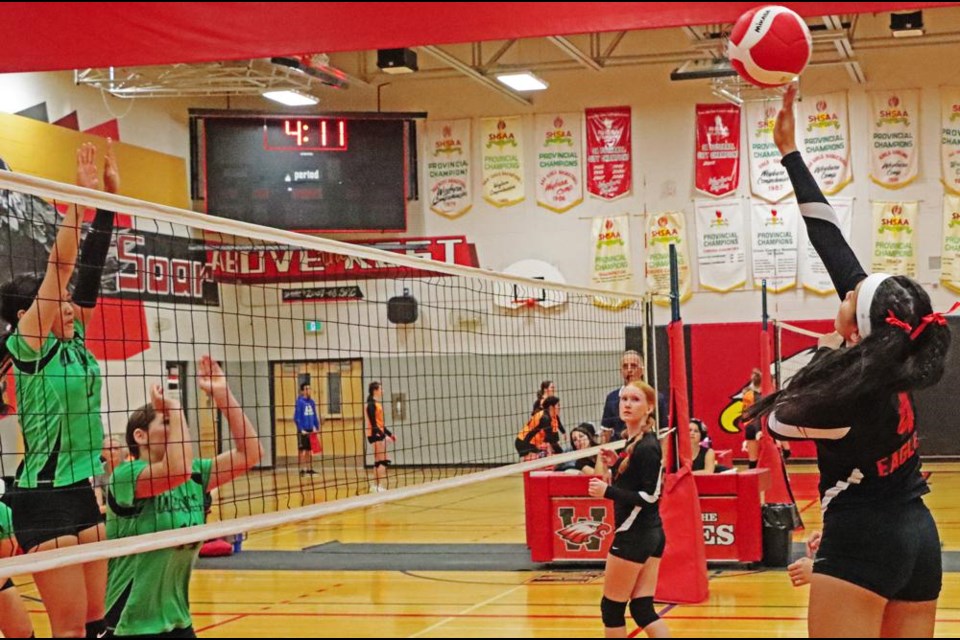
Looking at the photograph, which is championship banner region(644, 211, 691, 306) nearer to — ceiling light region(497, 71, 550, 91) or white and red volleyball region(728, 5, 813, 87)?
ceiling light region(497, 71, 550, 91)

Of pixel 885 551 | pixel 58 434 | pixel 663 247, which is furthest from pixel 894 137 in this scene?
pixel 885 551

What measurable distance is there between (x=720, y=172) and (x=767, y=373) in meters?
8.61

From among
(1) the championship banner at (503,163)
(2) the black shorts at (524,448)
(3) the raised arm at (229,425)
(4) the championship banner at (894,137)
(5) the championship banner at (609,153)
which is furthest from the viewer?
(1) the championship banner at (503,163)

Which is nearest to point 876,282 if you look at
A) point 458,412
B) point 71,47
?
point 71,47

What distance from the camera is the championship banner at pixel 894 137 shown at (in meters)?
18.1

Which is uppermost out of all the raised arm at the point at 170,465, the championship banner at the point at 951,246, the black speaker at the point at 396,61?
the black speaker at the point at 396,61

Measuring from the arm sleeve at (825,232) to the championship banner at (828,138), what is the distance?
15.6 m

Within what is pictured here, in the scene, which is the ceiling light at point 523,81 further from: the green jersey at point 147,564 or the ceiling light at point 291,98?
the green jersey at point 147,564

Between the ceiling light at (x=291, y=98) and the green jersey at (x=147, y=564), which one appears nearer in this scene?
the green jersey at (x=147, y=564)

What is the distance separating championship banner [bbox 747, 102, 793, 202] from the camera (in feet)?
61.1

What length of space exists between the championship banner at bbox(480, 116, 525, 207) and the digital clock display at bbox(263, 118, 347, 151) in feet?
9.33

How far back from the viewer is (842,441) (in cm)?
303

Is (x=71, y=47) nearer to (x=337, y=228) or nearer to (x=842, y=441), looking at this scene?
(x=842, y=441)

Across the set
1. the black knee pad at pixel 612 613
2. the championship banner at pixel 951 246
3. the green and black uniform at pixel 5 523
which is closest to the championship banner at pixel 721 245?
the championship banner at pixel 951 246
